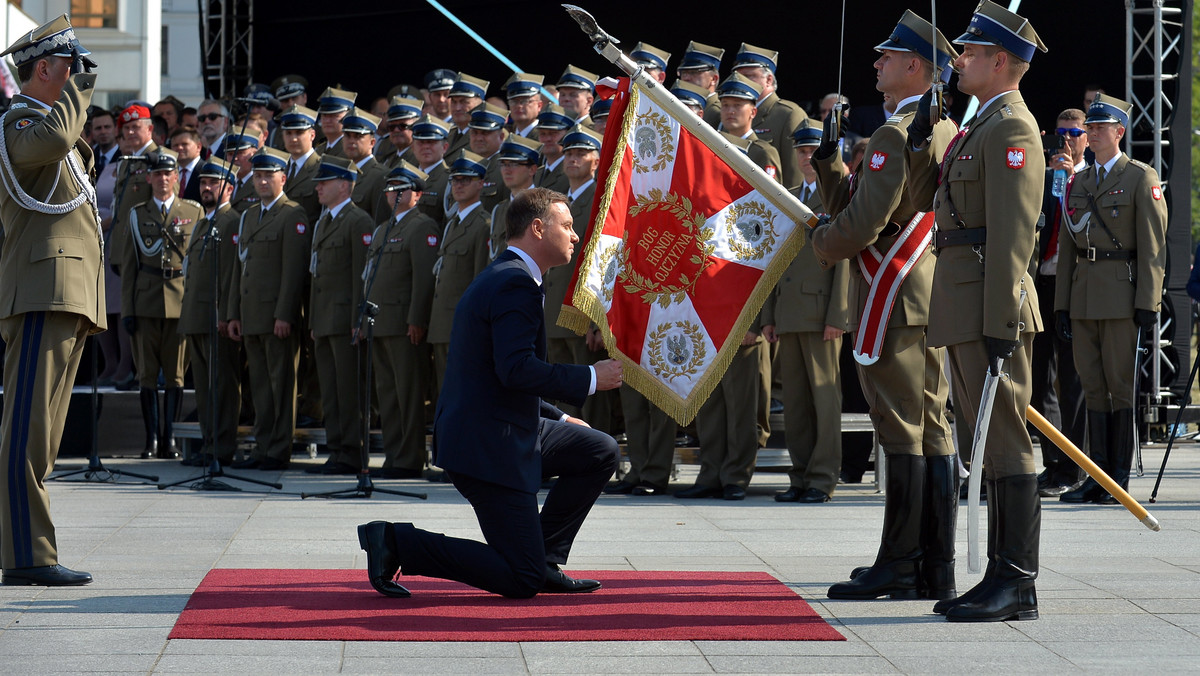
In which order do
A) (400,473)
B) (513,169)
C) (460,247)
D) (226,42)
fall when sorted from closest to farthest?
(513,169)
(460,247)
(400,473)
(226,42)

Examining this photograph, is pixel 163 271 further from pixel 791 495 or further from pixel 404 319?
pixel 791 495

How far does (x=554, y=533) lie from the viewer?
634 centimetres

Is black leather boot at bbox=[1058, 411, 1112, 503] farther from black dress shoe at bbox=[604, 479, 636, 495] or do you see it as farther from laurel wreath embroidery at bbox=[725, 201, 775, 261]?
laurel wreath embroidery at bbox=[725, 201, 775, 261]

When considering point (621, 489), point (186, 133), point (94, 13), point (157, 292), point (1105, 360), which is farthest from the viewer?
point (94, 13)

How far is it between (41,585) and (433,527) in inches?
96.5

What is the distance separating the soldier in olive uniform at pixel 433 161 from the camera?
11750mm

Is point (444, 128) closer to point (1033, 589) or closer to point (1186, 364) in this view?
point (1186, 364)

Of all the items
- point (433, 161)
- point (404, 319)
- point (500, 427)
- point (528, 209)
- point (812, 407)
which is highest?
point (433, 161)

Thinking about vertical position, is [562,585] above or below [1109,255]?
below

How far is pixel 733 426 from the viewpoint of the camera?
9.85 metres

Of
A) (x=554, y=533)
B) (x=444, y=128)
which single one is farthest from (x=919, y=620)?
(x=444, y=128)

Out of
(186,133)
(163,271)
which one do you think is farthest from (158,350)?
(186,133)

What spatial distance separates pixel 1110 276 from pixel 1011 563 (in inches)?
179

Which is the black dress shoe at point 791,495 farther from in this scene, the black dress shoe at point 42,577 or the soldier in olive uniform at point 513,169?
the black dress shoe at point 42,577
